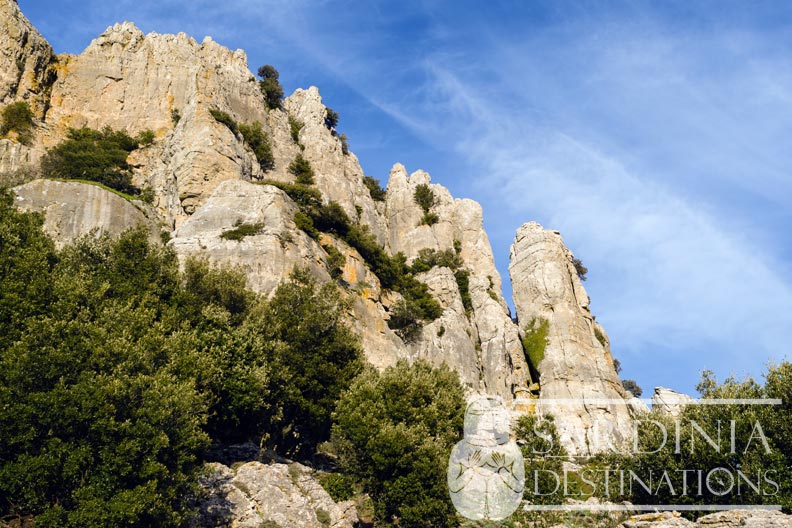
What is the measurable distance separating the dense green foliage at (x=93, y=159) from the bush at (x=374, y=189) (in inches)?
1323

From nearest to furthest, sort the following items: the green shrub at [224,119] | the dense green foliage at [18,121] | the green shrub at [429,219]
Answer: the dense green foliage at [18,121], the green shrub at [224,119], the green shrub at [429,219]

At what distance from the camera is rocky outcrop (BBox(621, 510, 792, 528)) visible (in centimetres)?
2803

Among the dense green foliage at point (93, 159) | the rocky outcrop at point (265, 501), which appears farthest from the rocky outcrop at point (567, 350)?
the dense green foliage at point (93, 159)

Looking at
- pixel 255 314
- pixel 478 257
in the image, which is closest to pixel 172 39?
pixel 478 257

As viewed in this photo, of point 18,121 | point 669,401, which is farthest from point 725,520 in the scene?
point 18,121

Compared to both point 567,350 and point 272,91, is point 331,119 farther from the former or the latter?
point 567,350

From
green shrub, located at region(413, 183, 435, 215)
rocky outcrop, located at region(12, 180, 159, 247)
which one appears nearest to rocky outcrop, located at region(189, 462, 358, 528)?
rocky outcrop, located at region(12, 180, 159, 247)

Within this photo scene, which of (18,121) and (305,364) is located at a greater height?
(18,121)

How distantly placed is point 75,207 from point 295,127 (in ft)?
138

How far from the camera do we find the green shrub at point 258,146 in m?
77.8

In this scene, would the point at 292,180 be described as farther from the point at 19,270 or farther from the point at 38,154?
the point at 19,270

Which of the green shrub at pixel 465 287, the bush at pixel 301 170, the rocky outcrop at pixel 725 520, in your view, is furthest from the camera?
the green shrub at pixel 465 287

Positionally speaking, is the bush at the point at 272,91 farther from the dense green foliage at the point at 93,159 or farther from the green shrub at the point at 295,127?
the dense green foliage at the point at 93,159

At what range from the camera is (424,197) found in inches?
3772
